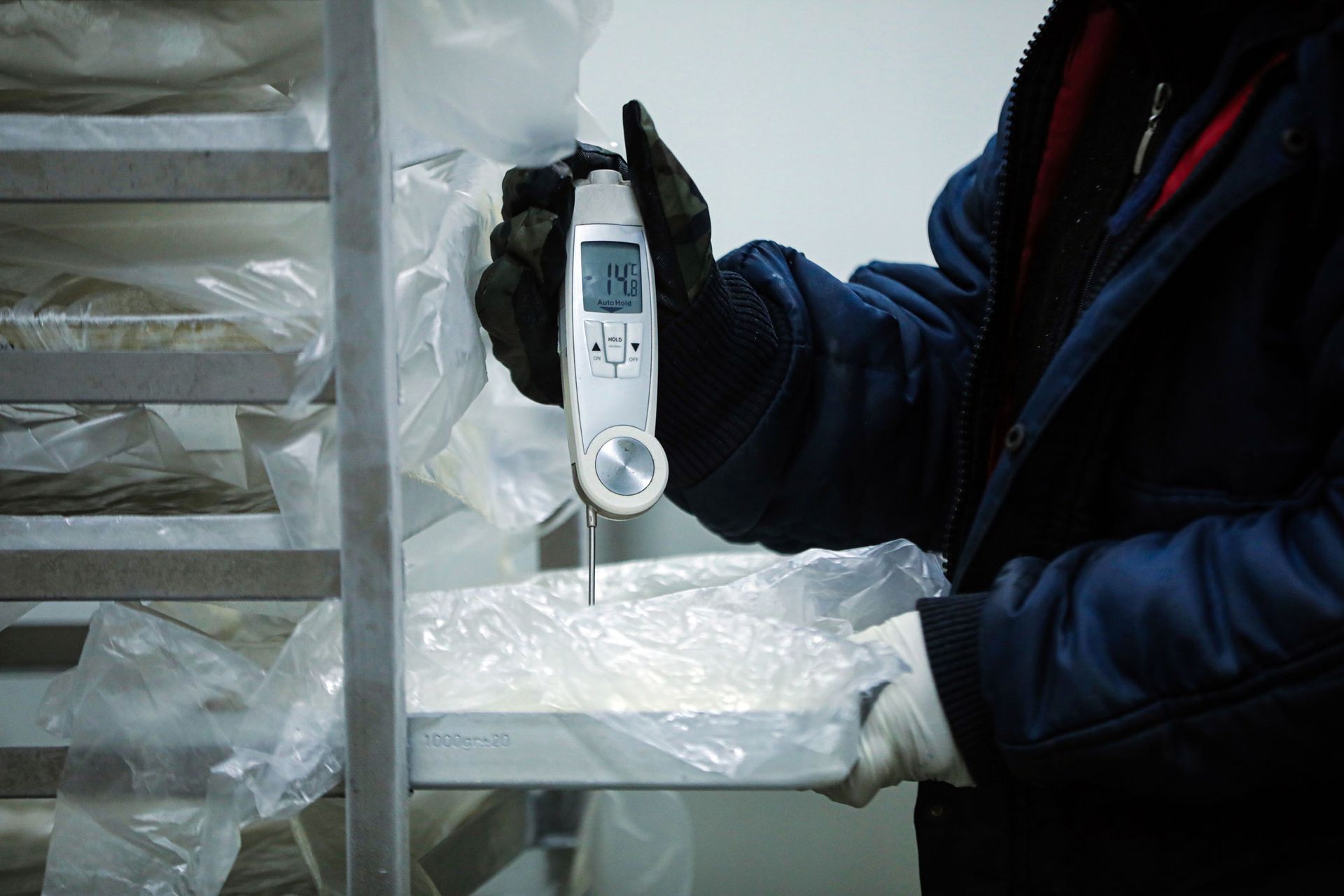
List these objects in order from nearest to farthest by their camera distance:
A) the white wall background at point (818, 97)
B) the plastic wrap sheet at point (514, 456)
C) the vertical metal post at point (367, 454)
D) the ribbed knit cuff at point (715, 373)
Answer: the vertical metal post at point (367, 454), the ribbed knit cuff at point (715, 373), the plastic wrap sheet at point (514, 456), the white wall background at point (818, 97)

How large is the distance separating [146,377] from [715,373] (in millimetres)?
361

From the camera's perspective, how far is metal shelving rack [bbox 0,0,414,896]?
417 mm

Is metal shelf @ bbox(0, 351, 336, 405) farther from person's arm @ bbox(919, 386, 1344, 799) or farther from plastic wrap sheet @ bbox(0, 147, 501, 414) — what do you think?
person's arm @ bbox(919, 386, 1344, 799)

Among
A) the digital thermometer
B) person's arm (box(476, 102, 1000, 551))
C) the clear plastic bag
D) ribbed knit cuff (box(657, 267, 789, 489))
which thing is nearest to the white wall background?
person's arm (box(476, 102, 1000, 551))

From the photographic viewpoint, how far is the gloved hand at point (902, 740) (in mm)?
477

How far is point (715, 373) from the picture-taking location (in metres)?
0.66

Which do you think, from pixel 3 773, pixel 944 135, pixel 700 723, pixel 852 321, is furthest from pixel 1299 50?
pixel 3 773

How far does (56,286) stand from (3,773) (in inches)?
10.2

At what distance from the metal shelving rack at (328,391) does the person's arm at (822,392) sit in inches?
10.1

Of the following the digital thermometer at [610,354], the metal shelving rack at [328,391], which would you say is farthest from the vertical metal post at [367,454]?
the digital thermometer at [610,354]

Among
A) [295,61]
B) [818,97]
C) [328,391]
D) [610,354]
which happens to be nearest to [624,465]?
[610,354]

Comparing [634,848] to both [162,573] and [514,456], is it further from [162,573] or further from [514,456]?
[162,573]

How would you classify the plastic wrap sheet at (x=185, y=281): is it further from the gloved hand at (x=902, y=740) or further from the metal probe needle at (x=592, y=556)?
the gloved hand at (x=902, y=740)

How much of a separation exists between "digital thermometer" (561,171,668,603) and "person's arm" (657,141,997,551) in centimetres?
9
